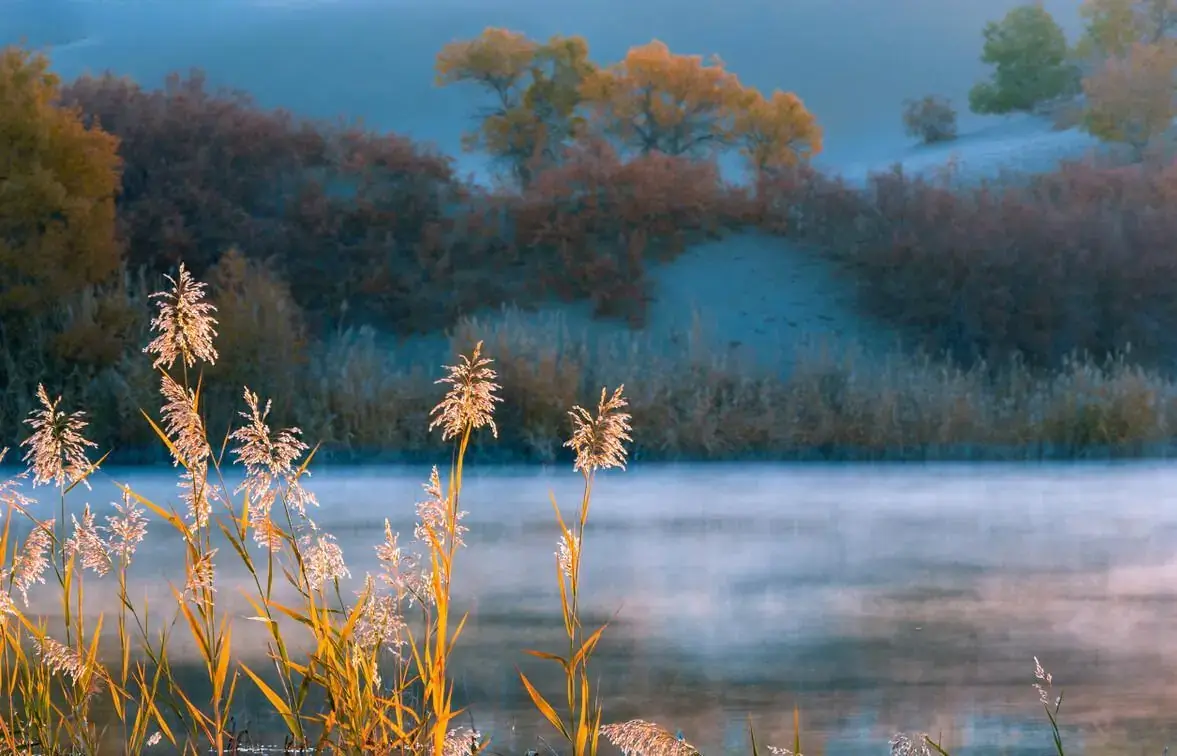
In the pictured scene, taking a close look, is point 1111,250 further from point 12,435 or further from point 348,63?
point 348,63

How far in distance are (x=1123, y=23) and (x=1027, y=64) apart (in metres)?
6.47

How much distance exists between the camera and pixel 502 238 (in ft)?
75.9

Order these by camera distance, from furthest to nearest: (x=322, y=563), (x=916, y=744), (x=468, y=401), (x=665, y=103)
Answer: (x=665, y=103) → (x=916, y=744) → (x=322, y=563) → (x=468, y=401)

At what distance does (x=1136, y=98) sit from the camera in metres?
41.9

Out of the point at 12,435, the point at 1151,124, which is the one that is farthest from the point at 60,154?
the point at 1151,124

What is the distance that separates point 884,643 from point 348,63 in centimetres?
9975

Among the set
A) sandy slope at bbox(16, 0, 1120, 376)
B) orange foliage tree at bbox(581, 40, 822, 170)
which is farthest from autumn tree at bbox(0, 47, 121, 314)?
sandy slope at bbox(16, 0, 1120, 376)

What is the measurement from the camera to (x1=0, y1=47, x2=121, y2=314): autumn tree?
17172mm

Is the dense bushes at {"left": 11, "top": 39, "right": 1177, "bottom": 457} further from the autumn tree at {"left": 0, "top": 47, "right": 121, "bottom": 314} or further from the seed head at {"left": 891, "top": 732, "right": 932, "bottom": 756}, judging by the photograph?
the seed head at {"left": 891, "top": 732, "right": 932, "bottom": 756}

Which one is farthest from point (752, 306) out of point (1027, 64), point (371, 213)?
point (1027, 64)

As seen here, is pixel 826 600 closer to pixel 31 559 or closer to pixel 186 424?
pixel 31 559

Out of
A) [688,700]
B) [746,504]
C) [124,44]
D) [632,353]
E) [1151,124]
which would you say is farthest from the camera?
[124,44]

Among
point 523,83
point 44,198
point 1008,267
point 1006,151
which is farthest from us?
point 1006,151

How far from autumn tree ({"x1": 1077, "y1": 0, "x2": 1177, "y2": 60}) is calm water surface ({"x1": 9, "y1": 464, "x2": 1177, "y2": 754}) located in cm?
4457
